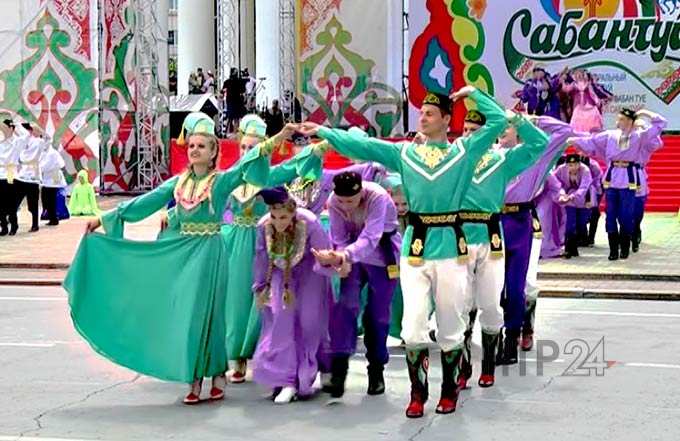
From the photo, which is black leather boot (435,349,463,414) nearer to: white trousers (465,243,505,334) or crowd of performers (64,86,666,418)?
crowd of performers (64,86,666,418)

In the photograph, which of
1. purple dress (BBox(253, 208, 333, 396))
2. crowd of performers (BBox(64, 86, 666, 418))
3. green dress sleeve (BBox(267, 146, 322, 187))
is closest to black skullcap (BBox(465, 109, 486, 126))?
crowd of performers (BBox(64, 86, 666, 418))

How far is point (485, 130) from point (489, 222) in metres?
0.82

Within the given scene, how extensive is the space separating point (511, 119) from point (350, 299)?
1662mm

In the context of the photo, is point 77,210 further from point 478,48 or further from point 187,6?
point 187,6

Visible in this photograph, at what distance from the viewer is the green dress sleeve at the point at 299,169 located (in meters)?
7.93

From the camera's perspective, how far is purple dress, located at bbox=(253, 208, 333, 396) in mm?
8023

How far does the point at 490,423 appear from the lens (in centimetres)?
730

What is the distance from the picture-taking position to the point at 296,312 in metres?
8.15

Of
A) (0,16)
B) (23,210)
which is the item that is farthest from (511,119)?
(0,16)

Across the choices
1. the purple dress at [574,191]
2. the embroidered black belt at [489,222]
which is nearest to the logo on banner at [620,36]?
the purple dress at [574,191]

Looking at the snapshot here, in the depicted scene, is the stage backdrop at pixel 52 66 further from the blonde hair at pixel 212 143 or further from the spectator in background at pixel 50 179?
the blonde hair at pixel 212 143

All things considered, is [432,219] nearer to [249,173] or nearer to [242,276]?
[249,173]

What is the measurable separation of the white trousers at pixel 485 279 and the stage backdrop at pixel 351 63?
2175 cm

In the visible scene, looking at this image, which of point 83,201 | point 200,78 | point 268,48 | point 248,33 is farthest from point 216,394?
point 248,33
